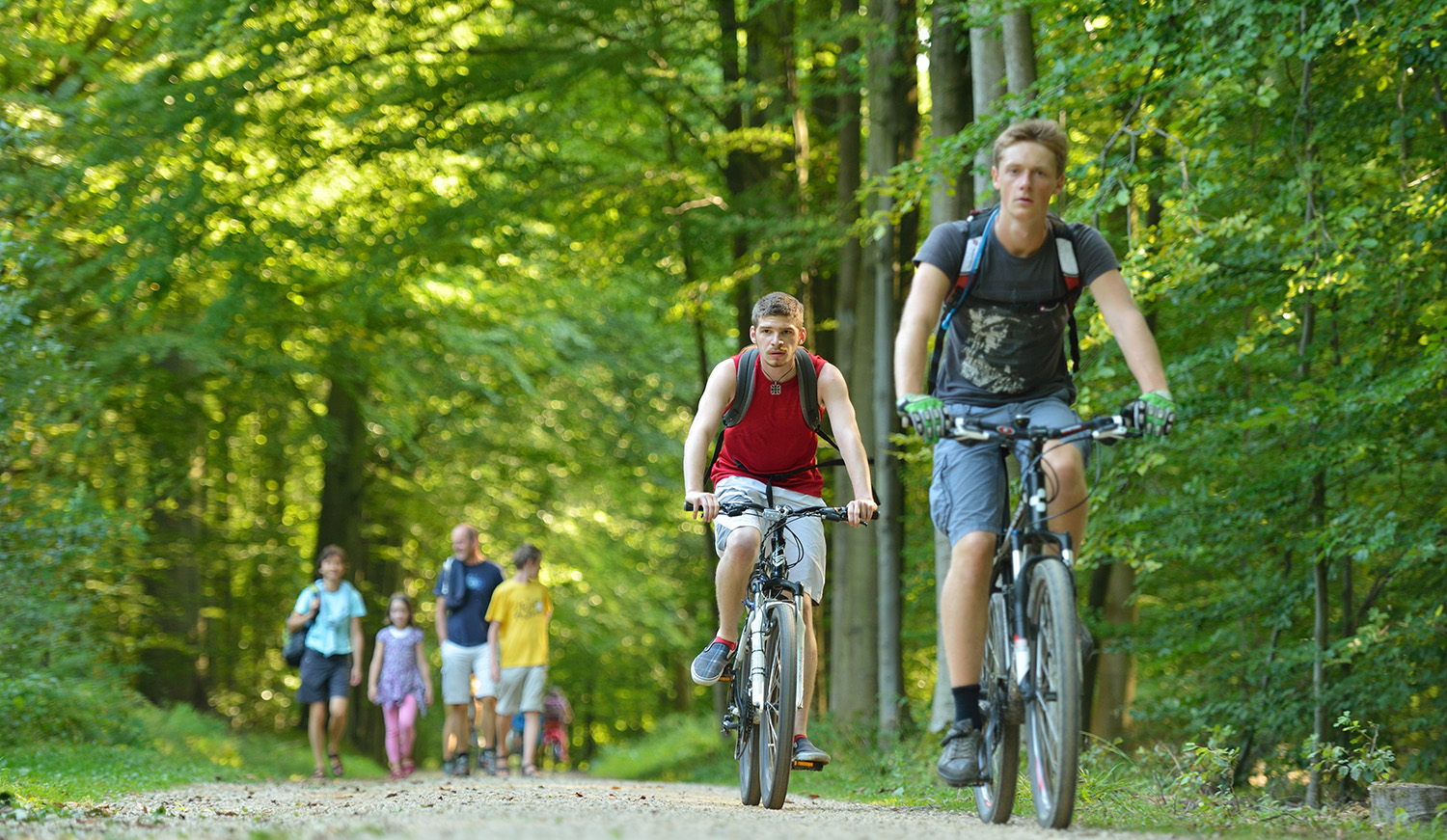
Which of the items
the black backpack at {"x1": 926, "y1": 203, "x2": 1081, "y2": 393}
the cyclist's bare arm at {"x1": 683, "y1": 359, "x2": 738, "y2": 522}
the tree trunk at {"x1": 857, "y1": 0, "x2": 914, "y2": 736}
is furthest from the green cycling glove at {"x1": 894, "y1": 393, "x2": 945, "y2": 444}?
the tree trunk at {"x1": 857, "y1": 0, "x2": 914, "y2": 736}

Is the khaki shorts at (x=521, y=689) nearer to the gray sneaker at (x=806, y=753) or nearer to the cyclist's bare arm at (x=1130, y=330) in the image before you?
the gray sneaker at (x=806, y=753)

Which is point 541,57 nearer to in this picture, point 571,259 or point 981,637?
point 571,259

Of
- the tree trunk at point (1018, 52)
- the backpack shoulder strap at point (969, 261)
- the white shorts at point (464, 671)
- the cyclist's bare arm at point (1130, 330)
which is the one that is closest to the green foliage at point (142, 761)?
the white shorts at point (464, 671)

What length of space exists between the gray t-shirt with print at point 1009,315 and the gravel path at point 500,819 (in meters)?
1.49

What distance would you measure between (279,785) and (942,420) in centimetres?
799

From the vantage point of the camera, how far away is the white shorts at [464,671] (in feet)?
40.7

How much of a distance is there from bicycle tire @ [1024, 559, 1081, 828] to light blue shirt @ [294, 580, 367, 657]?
920cm

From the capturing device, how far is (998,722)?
4703mm

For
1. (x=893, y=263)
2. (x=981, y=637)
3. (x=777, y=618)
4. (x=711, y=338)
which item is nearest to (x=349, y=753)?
(x=711, y=338)

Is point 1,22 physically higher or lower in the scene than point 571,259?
higher

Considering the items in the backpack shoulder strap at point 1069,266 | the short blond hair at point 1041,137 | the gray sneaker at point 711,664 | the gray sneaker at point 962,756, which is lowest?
the gray sneaker at point 962,756

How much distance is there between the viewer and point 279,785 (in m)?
10.7

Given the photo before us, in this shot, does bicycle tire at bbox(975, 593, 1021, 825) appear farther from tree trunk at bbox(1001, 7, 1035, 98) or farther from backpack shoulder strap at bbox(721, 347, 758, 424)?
tree trunk at bbox(1001, 7, 1035, 98)

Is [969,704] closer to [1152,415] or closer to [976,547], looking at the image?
[976,547]
